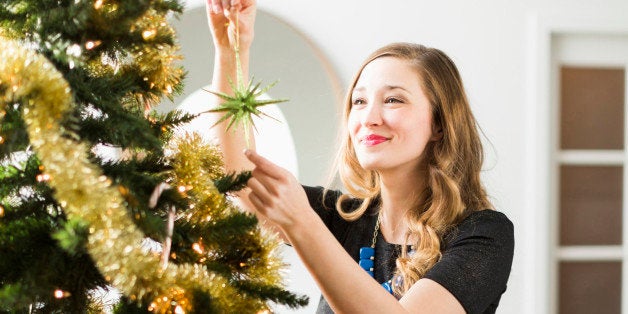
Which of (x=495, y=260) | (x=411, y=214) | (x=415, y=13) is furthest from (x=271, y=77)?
(x=495, y=260)

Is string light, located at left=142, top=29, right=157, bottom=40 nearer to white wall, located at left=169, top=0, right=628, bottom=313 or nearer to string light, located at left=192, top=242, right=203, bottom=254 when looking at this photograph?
string light, located at left=192, top=242, right=203, bottom=254

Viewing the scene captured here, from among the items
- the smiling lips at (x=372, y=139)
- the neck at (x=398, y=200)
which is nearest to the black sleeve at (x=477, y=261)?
the neck at (x=398, y=200)

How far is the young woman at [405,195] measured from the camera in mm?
1152

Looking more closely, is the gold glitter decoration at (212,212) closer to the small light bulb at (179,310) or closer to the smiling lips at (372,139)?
the small light bulb at (179,310)

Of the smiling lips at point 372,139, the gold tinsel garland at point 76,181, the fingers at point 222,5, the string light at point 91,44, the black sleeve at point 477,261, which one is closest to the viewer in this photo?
the gold tinsel garland at point 76,181

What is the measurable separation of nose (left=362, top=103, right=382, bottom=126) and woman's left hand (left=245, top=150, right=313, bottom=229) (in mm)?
497

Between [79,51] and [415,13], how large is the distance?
225cm

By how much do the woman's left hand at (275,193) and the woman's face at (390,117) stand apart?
471 mm

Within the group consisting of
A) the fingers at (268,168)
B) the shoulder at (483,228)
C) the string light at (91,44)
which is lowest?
the fingers at (268,168)

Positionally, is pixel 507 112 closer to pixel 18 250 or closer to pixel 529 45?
pixel 529 45

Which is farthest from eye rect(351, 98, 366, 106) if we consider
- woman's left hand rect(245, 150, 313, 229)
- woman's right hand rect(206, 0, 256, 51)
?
woman's left hand rect(245, 150, 313, 229)

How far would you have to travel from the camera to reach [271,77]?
104 inches

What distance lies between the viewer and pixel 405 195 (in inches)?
62.8

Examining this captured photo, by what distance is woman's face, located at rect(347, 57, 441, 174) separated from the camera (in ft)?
4.69
